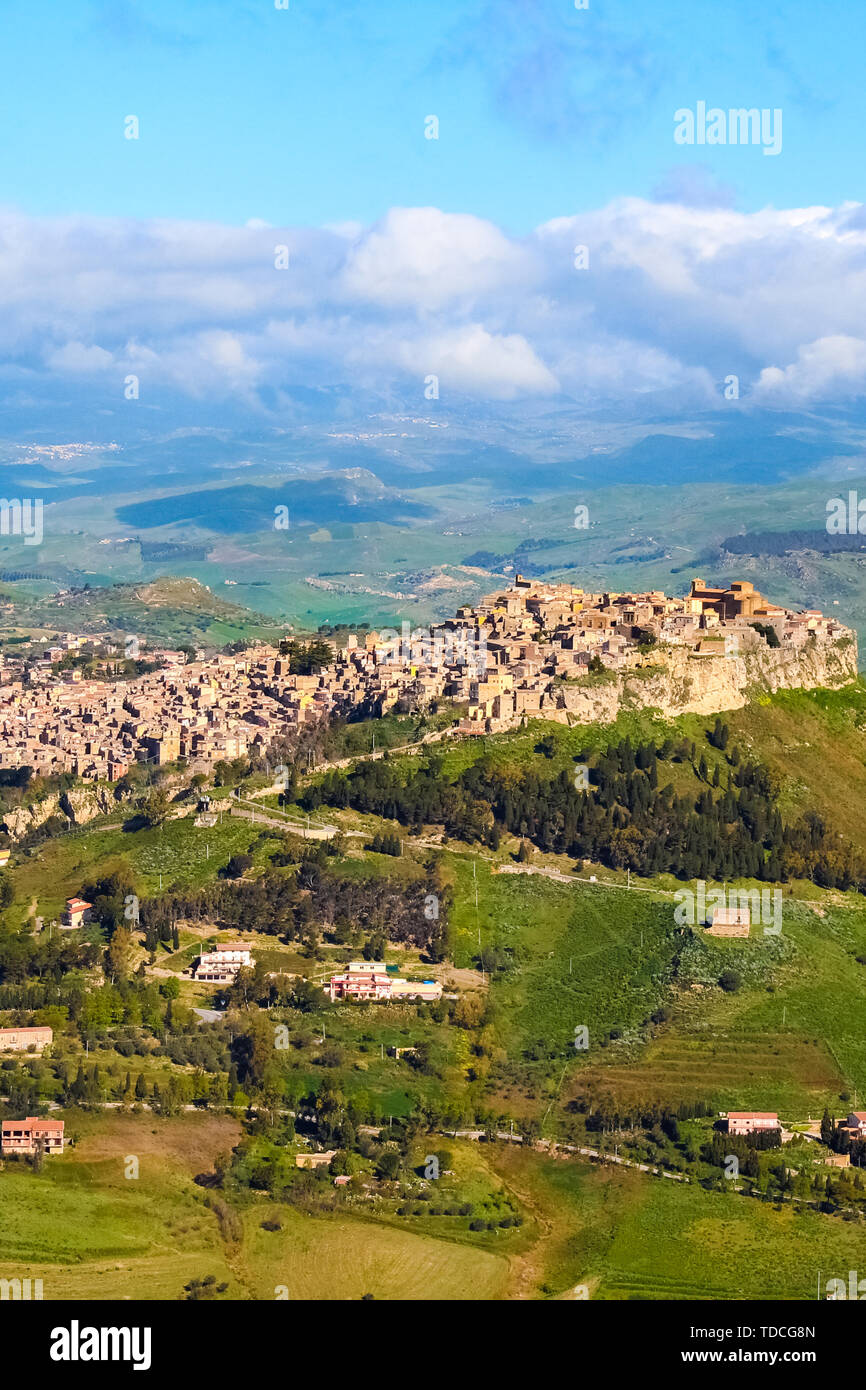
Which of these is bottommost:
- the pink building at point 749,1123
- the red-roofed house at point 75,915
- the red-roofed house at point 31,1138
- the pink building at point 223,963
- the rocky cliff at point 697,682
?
the pink building at point 749,1123

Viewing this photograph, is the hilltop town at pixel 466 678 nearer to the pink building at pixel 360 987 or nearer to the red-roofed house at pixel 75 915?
the red-roofed house at pixel 75 915

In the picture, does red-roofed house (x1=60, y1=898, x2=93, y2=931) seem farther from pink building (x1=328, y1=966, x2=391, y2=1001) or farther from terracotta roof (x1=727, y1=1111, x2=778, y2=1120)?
terracotta roof (x1=727, y1=1111, x2=778, y2=1120)

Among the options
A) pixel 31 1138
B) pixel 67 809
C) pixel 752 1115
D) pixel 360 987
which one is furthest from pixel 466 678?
pixel 31 1138

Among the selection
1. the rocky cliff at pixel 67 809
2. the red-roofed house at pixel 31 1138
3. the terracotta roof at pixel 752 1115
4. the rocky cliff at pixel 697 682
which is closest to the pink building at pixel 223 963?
the red-roofed house at pixel 31 1138

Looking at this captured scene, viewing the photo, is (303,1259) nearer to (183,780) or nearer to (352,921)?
(352,921)

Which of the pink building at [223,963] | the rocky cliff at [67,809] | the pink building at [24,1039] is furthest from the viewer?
the rocky cliff at [67,809]
